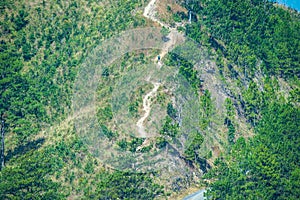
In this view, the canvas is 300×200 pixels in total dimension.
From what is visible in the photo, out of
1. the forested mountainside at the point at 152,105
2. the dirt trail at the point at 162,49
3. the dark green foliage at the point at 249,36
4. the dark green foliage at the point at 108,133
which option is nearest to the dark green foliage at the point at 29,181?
the forested mountainside at the point at 152,105

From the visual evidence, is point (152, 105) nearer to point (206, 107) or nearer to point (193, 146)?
point (193, 146)

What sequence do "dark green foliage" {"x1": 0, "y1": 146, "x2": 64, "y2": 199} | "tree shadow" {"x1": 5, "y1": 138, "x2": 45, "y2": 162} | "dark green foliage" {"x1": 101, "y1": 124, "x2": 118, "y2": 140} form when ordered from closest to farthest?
1. "dark green foliage" {"x1": 0, "y1": 146, "x2": 64, "y2": 199}
2. "dark green foliage" {"x1": 101, "y1": 124, "x2": 118, "y2": 140}
3. "tree shadow" {"x1": 5, "y1": 138, "x2": 45, "y2": 162}

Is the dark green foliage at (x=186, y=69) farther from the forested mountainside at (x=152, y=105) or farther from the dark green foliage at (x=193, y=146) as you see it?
the dark green foliage at (x=193, y=146)

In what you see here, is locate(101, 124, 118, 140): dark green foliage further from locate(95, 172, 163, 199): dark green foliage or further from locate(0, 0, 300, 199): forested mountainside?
locate(95, 172, 163, 199): dark green foliage

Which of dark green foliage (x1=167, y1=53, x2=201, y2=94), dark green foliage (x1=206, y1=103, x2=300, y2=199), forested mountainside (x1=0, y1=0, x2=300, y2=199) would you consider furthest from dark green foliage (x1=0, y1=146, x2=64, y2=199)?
dark green foliage (x1=167, y1=53, x2=201, y2=94)

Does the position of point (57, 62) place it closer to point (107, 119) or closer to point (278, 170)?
point (107, 119)

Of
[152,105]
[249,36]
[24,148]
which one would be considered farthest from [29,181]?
[249,36]
